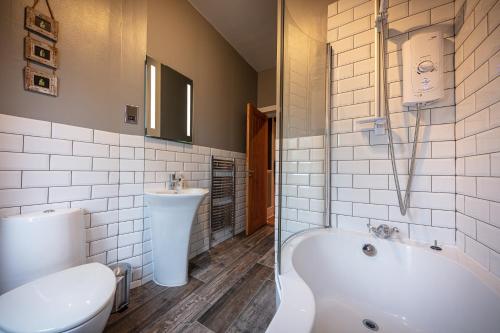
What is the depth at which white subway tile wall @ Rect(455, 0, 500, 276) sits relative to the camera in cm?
77

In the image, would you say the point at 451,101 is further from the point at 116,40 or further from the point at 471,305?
the point at 116,40

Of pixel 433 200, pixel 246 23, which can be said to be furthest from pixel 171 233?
pixel 246 23

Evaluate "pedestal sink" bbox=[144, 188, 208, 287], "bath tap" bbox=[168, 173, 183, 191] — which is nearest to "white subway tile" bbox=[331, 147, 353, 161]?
"pedestal sink" bbox=[144, 188, 208, 287]

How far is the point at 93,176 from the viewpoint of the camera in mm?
1279

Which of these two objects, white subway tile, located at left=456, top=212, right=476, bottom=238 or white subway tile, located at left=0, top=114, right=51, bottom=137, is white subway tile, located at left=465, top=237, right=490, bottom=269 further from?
white subway tile, located at left=0, top=114, right=51, bottom=137

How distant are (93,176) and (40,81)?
596 mm

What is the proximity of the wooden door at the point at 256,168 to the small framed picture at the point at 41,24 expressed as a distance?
6.24 feet

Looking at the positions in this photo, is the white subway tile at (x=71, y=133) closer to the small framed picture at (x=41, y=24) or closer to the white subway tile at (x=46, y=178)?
the white subway tile at (x=46, y=178)

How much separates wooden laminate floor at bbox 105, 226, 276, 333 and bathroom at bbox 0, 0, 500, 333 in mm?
14

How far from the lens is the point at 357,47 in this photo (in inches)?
54.6

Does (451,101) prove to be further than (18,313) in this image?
Yes

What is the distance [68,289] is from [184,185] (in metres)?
1.16

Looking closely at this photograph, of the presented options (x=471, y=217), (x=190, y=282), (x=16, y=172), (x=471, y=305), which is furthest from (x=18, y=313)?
(x=471, y=217)

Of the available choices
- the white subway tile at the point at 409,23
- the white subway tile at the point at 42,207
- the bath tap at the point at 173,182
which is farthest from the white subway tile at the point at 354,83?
the white subway tile at the point at 42,207
